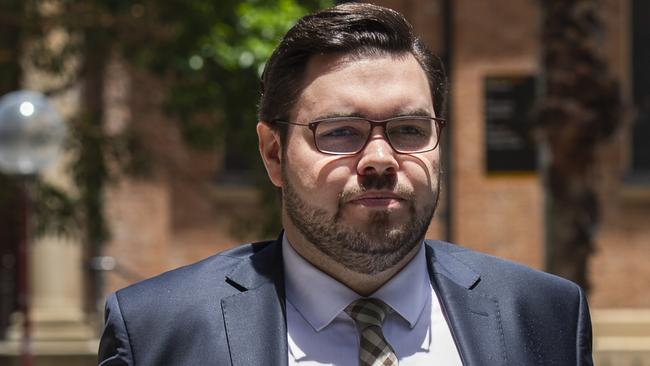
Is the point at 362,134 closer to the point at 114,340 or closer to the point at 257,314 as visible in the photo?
the point at 257,314

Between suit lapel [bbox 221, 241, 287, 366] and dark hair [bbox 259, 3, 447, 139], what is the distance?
29 centimetres

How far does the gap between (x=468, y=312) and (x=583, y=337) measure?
25cm

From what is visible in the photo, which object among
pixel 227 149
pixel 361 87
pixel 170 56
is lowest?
pixel 227 149

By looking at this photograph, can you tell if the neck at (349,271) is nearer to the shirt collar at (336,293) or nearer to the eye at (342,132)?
the shirt collar at (336,293)

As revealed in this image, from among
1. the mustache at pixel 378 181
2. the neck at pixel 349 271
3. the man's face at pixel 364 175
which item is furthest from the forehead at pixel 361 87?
the neck at pixel 349 271

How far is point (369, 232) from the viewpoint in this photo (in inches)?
102

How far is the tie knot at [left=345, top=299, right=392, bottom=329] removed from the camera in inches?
106

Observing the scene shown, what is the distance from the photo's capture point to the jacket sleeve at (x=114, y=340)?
2.67m

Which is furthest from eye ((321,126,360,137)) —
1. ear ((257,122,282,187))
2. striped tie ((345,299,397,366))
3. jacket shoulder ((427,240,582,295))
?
jacket shoulder ((427,240,582,295))

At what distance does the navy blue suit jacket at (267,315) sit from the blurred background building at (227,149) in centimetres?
691

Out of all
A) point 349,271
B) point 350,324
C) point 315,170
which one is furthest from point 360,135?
point 350,324

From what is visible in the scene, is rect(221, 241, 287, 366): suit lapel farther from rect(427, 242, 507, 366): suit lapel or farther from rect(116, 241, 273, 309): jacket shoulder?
rect(427, 242, 507, 366): suit lapel

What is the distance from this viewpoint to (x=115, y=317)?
8.89 feet

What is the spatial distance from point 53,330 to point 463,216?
5.83 meters
